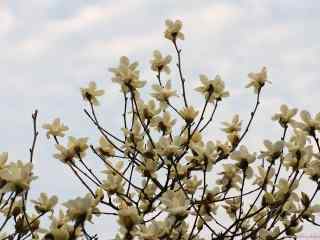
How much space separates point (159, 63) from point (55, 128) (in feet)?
2.57

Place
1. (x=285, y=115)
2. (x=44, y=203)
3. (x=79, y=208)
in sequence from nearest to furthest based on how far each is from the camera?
1. (x=79, y=208)
2. (x=44, y=203)
3. (x=285, y=115)

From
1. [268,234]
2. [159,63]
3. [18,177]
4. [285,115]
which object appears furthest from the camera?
[159,63]

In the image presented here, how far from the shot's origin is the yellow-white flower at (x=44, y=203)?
9.64 ft

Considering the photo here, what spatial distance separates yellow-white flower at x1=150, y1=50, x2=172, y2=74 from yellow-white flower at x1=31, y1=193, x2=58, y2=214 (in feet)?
4.14

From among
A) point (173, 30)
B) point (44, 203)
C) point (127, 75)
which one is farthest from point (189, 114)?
point (44, 203)

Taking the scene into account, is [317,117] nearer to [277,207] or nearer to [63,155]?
[277,207]

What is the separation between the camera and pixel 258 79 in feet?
12.0

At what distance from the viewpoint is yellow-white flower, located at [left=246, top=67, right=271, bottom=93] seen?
3646 mm

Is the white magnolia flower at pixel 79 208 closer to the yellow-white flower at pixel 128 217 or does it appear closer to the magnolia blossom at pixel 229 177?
the yellow-white flower at pixel 128 217

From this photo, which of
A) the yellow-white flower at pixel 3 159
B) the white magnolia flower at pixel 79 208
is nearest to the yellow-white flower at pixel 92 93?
the yellow-white flower at pixel 3 159

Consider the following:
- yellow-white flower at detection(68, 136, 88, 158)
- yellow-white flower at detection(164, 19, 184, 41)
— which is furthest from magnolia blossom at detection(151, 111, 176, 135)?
yellow-white flower at detection(164, 19, 184, 41)

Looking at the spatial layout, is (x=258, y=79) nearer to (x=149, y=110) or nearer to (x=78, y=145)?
(x=149, y=110)

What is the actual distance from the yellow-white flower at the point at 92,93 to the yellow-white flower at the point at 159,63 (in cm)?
39

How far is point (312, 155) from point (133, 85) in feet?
3.56
